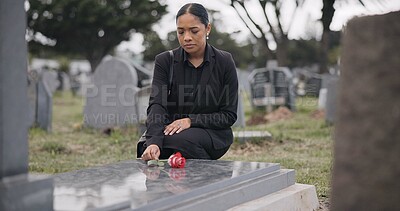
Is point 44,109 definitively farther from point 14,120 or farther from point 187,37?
point 14,120

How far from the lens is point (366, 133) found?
1444 mm

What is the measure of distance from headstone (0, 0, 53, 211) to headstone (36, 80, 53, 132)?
22.9ft

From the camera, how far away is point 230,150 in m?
6.41

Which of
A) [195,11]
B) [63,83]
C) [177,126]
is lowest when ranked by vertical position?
[177,126]

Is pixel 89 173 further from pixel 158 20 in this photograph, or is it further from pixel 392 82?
pixel 158 20

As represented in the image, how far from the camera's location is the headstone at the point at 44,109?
8758 mm

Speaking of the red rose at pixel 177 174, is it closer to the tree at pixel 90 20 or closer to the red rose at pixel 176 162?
the red rose at pixel 176 162

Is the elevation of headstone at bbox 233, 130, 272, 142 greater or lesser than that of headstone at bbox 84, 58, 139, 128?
lesser

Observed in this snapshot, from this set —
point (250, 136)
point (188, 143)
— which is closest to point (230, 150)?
point (250, 136)

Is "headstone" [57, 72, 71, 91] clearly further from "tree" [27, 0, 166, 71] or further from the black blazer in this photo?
the black blazer

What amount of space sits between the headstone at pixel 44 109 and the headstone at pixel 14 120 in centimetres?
699

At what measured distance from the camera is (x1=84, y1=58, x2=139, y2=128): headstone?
8.59 m

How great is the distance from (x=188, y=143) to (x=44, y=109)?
6.01 metres

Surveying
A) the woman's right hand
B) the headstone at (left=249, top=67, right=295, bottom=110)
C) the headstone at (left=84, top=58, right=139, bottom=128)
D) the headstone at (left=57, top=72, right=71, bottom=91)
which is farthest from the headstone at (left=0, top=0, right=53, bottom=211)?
the headstone at (left=57, top=72, right=71, bottom=91)
